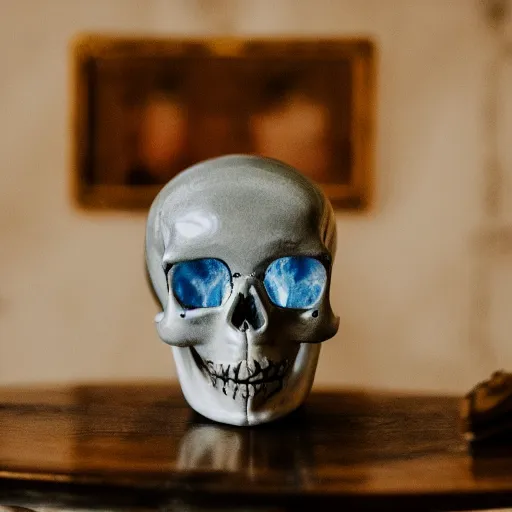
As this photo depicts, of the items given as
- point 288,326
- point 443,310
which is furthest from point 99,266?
point 288,326

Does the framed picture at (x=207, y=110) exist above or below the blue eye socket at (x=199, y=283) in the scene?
above

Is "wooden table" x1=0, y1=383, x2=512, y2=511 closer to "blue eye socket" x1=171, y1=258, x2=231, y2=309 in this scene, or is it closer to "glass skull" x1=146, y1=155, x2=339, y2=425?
"glass skull" x1=146, y1=155, x2=339, y2=425

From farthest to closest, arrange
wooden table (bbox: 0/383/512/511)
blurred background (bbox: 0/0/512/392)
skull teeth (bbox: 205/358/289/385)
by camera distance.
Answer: blurred background (bbox: 0/0/512/392) < skull teeth (bbox: 205/358/289/385) < wooden table (bbox: 0/383/512/511)

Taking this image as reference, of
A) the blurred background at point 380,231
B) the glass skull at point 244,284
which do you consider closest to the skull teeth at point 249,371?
the glass skull at point 244,284

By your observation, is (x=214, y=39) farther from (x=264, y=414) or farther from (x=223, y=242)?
(x=264, y=414)

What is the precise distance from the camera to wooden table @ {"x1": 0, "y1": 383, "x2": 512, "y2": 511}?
0.57 meters

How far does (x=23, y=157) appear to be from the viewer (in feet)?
5.79

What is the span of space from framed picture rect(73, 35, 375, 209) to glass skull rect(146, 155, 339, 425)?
0.89 metres

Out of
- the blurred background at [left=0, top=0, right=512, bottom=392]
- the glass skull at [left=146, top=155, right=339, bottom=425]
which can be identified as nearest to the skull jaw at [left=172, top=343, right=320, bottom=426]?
the glass skull at [left=146, top=155, right=339, bottom=425]

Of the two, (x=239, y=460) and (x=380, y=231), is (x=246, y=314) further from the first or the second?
(x=380, y=231)

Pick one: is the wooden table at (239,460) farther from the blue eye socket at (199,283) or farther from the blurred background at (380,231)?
the blurred background at (380,231)

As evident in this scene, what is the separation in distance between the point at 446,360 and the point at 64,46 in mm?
1329

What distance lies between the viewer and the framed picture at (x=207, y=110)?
1.74 meters

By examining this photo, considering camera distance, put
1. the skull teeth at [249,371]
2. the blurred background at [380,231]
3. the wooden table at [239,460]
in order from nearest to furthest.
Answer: the wooden table at [239,460]
the skull teeth at [249,371]
the blurred background at [380,231]
